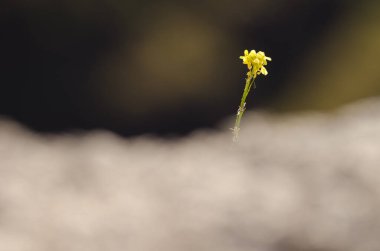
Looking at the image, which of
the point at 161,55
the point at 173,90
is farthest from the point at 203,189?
the point at 161,55

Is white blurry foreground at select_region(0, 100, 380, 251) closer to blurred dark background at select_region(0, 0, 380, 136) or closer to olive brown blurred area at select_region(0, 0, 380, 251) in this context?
olive brown blurred area at select_region(0, 0, 380, 251)

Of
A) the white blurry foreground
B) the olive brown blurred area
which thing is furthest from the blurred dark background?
the white blurry foreground

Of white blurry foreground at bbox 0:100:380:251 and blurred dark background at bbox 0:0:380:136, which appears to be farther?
blurred dark background at bbox 0:0:380:136

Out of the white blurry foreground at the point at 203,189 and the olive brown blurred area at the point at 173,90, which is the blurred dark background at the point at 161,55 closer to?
the olive brown blurred area at the point at 173,90

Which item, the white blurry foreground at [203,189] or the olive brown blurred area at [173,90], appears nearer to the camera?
the white blurry foreground at [203,189]

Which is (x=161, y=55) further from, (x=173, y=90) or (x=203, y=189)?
(x=203, y=189)

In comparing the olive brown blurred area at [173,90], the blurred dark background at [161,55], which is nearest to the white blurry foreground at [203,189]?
the olive brown blurred area at [173,90]
